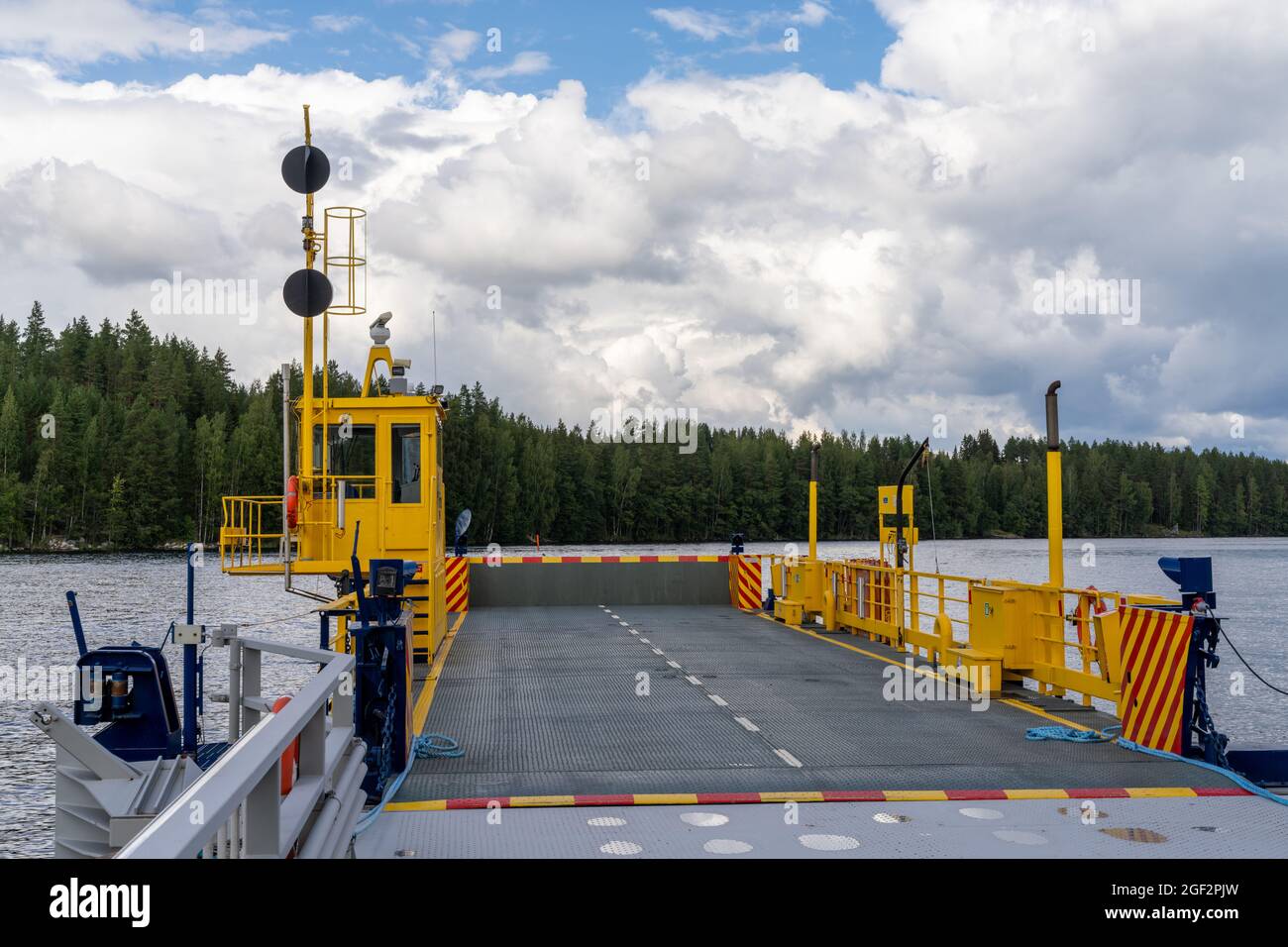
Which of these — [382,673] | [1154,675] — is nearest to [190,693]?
[382,673]

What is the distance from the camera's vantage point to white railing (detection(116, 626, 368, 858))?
92.9 inches

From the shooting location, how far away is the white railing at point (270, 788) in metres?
2.36

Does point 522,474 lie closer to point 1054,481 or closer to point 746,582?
point 746,582

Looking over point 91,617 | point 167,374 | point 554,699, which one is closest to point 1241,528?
point 167,374

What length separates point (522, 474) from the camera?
113m

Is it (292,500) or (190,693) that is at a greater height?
(292,500)

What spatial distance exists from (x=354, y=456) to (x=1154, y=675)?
10042 millimetres

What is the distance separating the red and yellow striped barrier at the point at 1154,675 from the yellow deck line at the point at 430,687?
574 centimetres

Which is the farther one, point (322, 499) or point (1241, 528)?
point (1241, 528)

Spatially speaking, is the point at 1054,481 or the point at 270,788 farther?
the point at 1054,481
